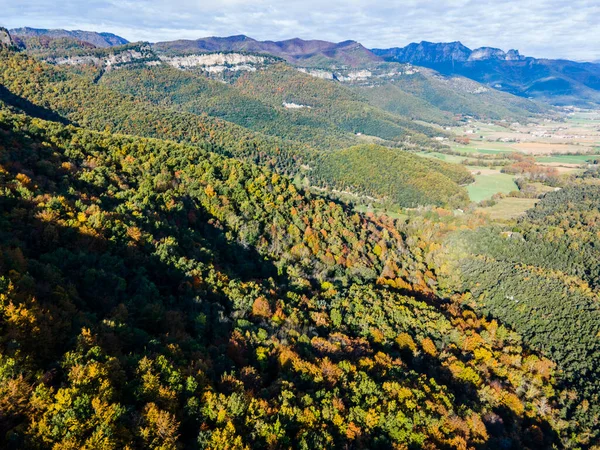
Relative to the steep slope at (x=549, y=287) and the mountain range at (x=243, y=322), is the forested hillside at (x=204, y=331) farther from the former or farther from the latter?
the steep slope at (x=549, y=287)

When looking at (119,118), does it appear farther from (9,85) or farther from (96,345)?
(96,345)

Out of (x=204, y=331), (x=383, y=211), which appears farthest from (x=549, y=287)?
(x=204, y=331)

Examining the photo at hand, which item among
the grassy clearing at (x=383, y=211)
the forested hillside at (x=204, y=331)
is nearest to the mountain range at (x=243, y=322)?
the forested hillside at (x=204, y=331)

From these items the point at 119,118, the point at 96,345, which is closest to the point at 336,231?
the point at 96,345

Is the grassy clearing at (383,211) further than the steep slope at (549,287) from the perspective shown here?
Yes

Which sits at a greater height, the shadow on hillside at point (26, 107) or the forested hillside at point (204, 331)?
the shadow on hillside at point (26, 107)

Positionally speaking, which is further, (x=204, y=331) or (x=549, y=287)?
(x=549, y=287)

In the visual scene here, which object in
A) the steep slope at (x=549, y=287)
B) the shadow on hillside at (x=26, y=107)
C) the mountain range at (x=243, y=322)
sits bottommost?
the steep slope at (x=549, y=287)

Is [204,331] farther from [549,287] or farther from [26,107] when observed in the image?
[26,107]

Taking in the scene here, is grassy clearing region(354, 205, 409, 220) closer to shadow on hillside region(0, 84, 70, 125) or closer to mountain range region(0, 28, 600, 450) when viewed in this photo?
mountain range region(0, 28, 600, 450)
